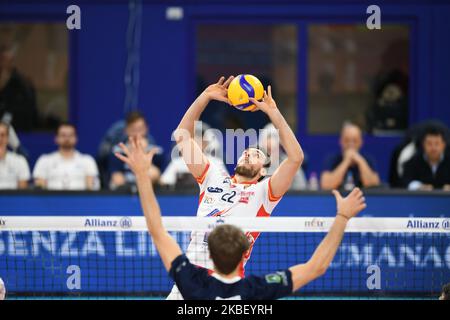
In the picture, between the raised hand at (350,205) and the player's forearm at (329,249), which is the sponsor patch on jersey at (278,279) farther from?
the raised hand at (350,205)

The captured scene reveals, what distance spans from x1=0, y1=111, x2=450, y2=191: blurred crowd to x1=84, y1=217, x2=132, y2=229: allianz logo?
3.85 meters

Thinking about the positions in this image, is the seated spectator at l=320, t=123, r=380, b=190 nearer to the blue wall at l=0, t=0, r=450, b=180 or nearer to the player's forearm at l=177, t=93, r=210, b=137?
the blue wall at l=0, t=0, r=450, b=180

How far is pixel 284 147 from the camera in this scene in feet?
27.8

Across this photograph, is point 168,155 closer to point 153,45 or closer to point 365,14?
point 153,45

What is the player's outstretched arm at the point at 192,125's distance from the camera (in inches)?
350

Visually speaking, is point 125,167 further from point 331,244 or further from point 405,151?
point 331,244

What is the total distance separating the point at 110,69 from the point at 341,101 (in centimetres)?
450

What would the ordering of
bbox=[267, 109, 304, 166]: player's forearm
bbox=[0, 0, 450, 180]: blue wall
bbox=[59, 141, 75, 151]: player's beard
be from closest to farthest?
bbox=[267, 109, 304, 166]: player's forearm < bbox=[59, 141, 75, 151]: player's beard < bbox=[0, 0, 450, 180]: blue wall

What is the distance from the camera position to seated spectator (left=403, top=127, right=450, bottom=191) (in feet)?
43.8

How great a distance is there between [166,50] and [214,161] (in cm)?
425

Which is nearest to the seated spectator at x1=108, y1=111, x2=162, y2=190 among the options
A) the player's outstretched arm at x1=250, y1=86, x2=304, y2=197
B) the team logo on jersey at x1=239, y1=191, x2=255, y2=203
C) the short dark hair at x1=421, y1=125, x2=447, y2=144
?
the short dark hair at x1=421, y1=125, x2=447, y2=144

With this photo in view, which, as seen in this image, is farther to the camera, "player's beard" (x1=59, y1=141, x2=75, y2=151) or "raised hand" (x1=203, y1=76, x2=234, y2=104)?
"player's beard" (x1=59, y1=141, x2=75, y2=151)

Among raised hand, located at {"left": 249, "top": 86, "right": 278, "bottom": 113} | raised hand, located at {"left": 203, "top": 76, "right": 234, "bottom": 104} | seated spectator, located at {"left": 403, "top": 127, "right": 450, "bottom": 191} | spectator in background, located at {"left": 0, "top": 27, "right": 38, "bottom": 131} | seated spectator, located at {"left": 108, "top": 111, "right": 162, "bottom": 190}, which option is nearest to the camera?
raised hand, located at {"left": 249, "top": 86, "right": 278, "bottom": 113}

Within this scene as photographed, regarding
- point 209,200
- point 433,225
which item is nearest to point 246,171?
point 209,200
